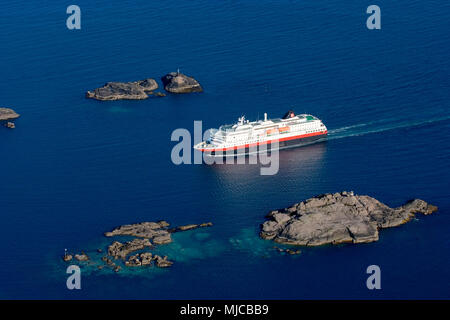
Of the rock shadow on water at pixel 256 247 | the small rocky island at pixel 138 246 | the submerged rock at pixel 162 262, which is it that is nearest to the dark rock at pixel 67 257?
the small rocky island at pixel 138 246

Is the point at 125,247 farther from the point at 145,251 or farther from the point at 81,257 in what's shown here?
the point at 81,257

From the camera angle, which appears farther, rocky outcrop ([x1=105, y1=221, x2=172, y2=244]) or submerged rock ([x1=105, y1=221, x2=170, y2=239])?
submerged rock ([x1=105, y1=221, x2=170, y2=239])

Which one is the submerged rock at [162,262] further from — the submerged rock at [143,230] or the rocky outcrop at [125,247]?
the submerged rock at [143,230]

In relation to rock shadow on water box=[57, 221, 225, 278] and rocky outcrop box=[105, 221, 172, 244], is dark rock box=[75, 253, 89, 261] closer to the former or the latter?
rock shadow on water box=[57, 221, 225, 278]

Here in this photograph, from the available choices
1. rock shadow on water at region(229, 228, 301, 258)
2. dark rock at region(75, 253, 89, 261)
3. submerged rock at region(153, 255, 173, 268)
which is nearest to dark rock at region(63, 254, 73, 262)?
dark rock at region(75, 253, 89, 261)
